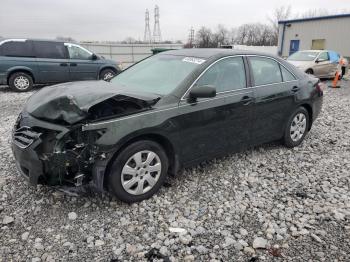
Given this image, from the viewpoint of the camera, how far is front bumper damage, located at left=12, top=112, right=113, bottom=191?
2844 millimetres

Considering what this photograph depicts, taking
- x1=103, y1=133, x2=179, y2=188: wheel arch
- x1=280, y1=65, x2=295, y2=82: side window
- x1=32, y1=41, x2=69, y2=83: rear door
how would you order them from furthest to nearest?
x1=32, y1=41, x2=69, y2=83: rear door
x1=280, y1=65, x2=295, y2=82: side window
x1=103, y1=133, x2=179, y2=188: wheel arch

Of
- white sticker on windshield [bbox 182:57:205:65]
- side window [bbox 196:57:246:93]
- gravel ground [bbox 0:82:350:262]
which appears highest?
white sticker on windshield [bbox 182:57:205:65]

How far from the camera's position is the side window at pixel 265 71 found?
4.30 meters

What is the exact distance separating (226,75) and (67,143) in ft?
7.17

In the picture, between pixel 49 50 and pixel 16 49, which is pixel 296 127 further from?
pixel 16 49

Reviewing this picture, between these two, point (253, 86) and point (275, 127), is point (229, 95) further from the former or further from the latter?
point (275, 127)

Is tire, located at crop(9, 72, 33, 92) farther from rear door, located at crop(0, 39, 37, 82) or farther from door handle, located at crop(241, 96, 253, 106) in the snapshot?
door handle, located at crop(241, 96, 253, 106)

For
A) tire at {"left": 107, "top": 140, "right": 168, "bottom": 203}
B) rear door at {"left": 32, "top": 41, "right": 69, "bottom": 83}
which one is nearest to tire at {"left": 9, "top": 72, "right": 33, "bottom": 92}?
rear door at {"left": 32, "top": 41, "right": 69, "bottom": 83}

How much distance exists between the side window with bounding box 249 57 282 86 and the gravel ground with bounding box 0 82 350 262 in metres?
1.22

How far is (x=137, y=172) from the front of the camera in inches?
127

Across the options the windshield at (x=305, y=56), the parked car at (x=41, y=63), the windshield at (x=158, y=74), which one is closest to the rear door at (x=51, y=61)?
the parked car at (x=41, y=63)

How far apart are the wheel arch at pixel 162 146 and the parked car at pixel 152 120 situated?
0.01 m

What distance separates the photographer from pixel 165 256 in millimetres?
2633

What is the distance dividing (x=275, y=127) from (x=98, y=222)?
2962 millimetres
